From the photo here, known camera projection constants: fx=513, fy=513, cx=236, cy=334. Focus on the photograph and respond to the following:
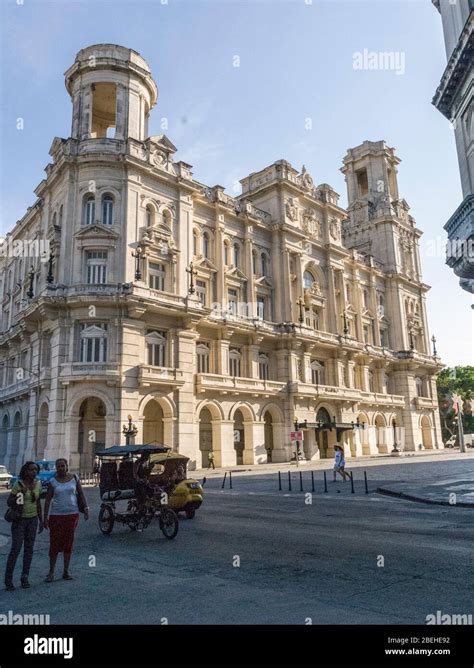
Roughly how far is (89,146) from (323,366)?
28.7 m

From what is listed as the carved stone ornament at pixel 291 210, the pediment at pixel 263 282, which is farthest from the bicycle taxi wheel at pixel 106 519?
the carved stone ornament at pixel 291 210

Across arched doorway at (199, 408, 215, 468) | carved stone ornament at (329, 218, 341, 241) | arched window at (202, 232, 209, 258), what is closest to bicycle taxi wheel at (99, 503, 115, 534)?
arched doorway at (199, 408, 215, 468)

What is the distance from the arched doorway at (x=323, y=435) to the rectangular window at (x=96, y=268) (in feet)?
79.4

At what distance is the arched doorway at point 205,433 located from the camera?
39812 mm

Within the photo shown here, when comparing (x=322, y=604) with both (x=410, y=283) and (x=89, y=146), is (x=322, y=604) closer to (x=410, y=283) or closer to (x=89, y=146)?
(x=89, y=146)

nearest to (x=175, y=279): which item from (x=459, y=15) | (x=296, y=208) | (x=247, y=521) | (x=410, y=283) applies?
(x=296, y=208)

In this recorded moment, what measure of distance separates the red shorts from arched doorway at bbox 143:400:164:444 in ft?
95.9

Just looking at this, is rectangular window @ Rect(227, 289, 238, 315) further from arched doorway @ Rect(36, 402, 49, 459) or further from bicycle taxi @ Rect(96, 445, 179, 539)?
bicycle taxi @ Rect(96, 445, 179, 539)

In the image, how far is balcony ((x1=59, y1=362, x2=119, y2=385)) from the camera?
32438 mm

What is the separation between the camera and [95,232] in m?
35.5

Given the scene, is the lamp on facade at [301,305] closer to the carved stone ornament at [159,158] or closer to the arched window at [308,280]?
the arched window at [308,280]

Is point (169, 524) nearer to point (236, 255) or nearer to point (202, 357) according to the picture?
point (202, 357)

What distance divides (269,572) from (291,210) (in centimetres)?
4426
